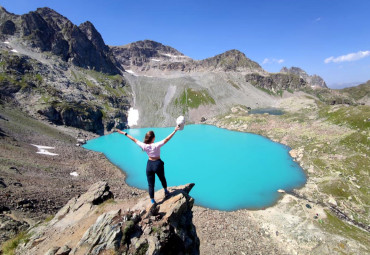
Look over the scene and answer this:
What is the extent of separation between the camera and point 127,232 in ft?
30.9

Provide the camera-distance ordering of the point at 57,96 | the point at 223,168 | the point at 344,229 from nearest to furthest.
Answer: the point at 344,229 → the point at 223,168 → the point at 57,96

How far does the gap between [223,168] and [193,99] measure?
10592cm

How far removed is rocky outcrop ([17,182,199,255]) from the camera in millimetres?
9281

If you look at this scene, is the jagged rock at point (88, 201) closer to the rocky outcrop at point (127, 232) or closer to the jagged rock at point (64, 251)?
the rocky outcrop at point (127, 232)

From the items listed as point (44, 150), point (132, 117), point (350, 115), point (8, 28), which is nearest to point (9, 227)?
point (44, 150)

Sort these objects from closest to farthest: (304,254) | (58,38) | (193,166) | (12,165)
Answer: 1. (304,254)
2. (12,165)
3. (193,166)
4. (58,38)

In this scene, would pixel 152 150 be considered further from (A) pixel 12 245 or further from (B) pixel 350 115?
(B) pixel 350 115

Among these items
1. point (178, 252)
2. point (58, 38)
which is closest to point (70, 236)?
point (178, 252)

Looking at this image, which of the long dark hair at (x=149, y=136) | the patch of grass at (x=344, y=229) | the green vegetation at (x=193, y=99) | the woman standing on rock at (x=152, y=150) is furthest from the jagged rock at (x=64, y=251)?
the green vegetation at (x=193, y=99)

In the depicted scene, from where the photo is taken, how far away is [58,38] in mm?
143000

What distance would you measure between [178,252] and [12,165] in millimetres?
34065

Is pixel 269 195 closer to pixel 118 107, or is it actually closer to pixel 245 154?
pixel 245 154

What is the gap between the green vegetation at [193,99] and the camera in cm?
14752

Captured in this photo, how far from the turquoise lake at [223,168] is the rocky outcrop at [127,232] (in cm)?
2278
